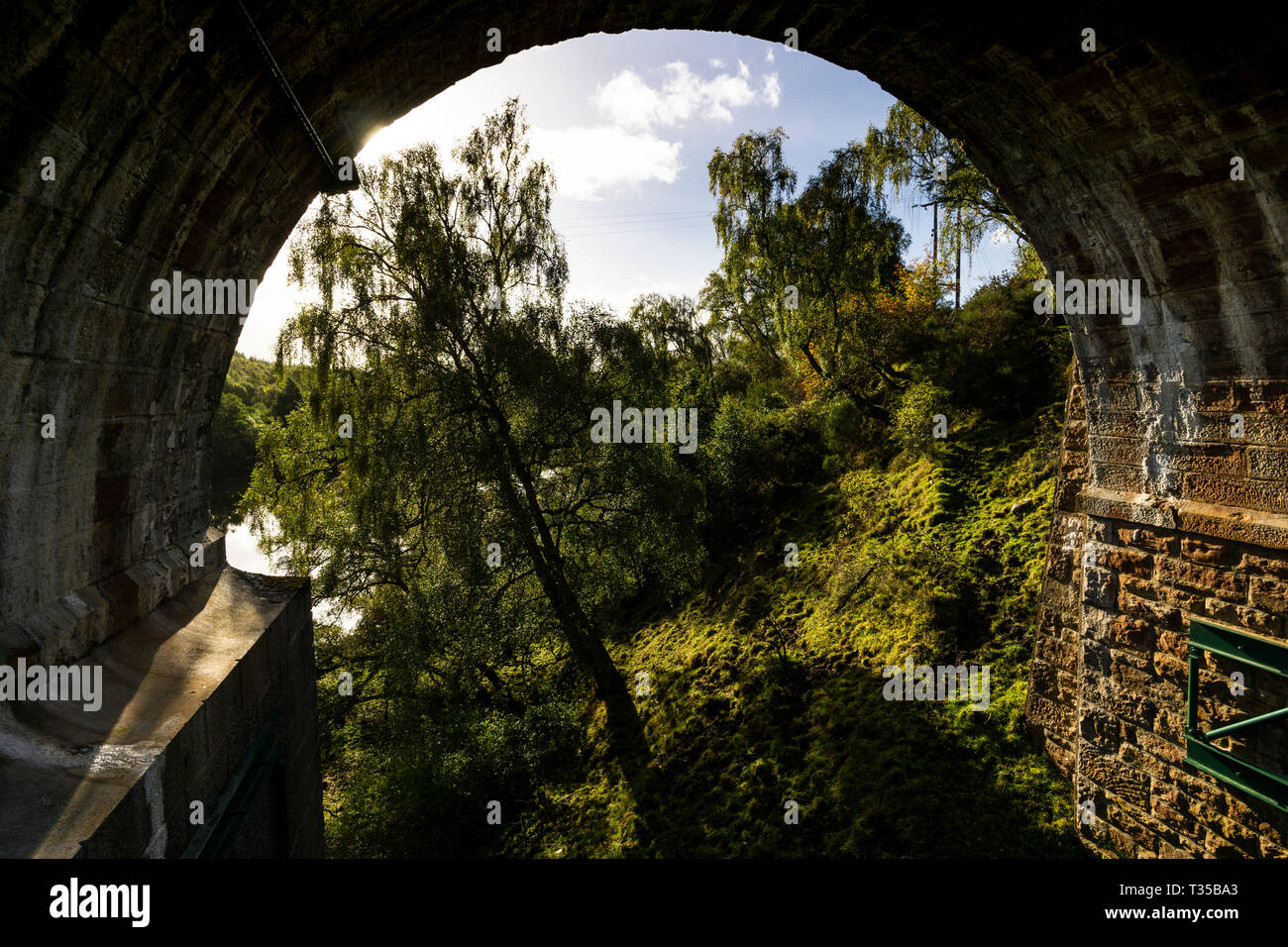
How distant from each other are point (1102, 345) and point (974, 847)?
4401 mm

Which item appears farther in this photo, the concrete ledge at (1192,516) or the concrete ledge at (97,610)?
the concrete ledge at (1192,516)

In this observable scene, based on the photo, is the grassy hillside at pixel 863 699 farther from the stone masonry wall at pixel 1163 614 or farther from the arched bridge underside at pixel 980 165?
the arched bridge underside at pixel 980 165

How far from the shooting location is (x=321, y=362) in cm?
853

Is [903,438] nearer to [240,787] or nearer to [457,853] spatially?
[457,853]
